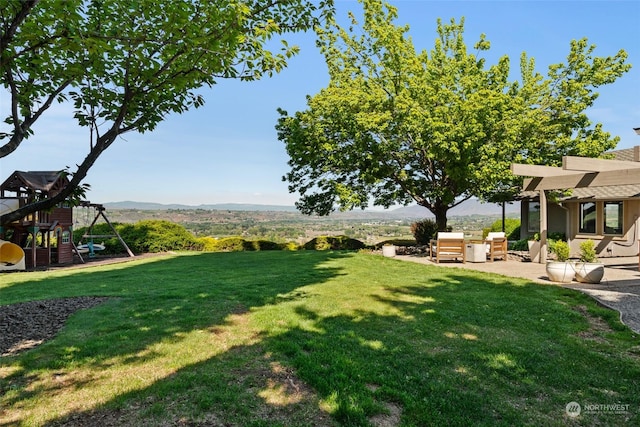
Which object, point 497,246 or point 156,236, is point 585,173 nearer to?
point 497,246

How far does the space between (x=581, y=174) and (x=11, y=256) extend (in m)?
20.8

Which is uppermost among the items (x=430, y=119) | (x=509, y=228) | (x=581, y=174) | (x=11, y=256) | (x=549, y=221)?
(x=430, y=119)

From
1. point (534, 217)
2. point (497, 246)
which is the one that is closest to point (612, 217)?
point (534, 217)

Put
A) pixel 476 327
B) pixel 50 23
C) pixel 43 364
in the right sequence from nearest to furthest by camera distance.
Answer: pixel 50 23, pixel 43 364, pixel 476 327

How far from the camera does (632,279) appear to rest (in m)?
9.50

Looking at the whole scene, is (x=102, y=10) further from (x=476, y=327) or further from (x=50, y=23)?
(x=476, y=327)

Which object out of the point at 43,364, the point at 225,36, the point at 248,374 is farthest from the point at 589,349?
the point at 43,364

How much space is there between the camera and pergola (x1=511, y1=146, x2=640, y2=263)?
31.0 ft

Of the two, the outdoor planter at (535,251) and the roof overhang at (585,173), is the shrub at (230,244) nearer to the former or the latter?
the outdoor planter at (535,251)

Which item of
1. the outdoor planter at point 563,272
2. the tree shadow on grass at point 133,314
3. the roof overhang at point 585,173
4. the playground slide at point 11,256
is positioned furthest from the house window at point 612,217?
the playground slide at point 11,256

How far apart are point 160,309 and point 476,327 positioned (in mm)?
5308

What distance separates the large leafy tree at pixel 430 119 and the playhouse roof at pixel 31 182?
35.3ft

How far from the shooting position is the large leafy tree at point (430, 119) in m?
14.4
